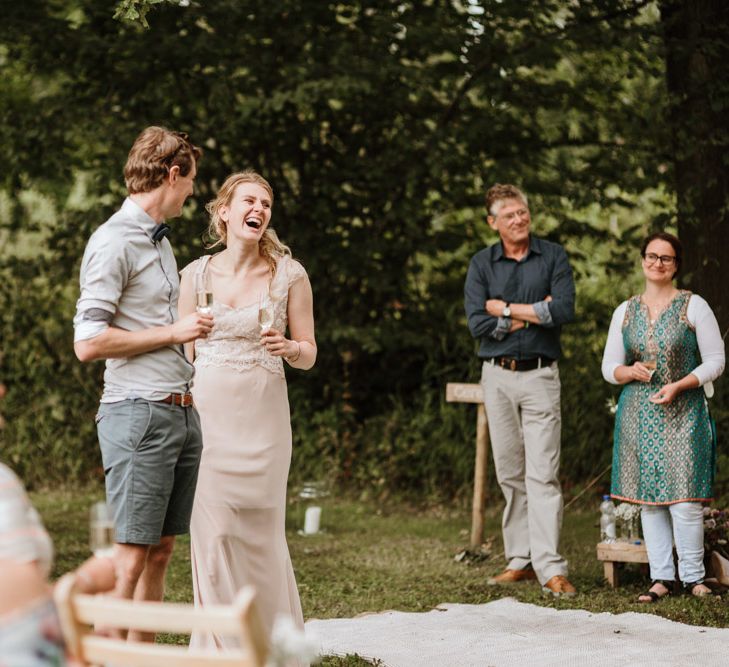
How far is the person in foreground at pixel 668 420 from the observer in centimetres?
582

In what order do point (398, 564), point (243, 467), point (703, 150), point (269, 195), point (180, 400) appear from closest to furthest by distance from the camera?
point (180, 400) → point (243, 467) → point (269, 195) → point (398, 564) → point (703, 150)

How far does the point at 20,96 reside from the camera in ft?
31.8

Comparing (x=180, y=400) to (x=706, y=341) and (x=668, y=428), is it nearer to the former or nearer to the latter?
(x=668, y=428)

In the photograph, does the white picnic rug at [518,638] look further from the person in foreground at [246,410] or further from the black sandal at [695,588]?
the person in foreground at [246,410]

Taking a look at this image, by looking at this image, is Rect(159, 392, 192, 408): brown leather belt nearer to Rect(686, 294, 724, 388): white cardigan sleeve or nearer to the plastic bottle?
Rect(686, 294, 724, 388): white cardigan sleeve

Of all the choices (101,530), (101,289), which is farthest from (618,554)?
(101,530)

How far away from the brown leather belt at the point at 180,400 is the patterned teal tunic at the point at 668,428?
305 centimetres

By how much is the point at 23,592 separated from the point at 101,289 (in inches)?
63.9

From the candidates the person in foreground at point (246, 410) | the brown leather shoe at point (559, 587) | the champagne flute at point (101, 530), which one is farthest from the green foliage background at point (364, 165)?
the champagne flute at point (101, 530)

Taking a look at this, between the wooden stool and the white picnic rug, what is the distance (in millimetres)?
696

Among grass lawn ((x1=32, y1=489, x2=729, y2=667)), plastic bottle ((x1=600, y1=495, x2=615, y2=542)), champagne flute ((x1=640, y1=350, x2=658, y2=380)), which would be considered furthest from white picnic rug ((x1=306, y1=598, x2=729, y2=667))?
champagne flute ((x1=640, y1=350, x2=658, y2=380))

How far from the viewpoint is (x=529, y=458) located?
249 inches

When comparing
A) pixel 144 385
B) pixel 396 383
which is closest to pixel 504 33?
pixel 396 383

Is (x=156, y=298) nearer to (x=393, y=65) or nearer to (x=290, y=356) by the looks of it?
(x=290, y=356)
